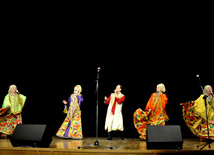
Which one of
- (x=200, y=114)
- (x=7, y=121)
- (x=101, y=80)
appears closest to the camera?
(x=200, y=114)

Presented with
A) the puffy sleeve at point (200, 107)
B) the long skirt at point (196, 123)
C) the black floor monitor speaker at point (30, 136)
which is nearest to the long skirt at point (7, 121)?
the black floor monitor speaker at point (30, 136)

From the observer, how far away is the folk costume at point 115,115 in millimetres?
5820

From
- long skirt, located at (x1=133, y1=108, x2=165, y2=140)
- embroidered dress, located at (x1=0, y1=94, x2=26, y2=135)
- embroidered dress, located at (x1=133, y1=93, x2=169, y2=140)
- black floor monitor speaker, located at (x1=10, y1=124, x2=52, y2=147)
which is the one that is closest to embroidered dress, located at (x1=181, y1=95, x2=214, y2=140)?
embroidered dress, located at (x1=133, y1=93, x2=169, y2=140)

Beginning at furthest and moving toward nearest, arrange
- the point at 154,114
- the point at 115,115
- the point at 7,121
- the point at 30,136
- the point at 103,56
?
1. the point at 103,56
2. the point at 7,121
3. the point at 115,115
4. the point at 154,114
5. the point at 30,136

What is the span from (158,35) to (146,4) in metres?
0.90

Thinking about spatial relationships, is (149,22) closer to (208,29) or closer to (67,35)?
(208,29)

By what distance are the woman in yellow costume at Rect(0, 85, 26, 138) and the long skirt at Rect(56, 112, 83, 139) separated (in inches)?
49.4

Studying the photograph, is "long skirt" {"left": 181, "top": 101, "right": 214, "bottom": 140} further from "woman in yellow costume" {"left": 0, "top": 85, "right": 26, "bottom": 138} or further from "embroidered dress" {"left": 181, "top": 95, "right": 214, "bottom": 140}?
"woman in yellow costume" {"left": 0, "top": 85, "right": 26, "bottom": 138}

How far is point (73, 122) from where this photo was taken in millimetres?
5957

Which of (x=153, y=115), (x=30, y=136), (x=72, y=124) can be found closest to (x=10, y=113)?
(x=72, y=124)

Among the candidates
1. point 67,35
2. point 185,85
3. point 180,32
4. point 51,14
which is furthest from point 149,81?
point 51,14

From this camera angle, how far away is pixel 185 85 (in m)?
6.18

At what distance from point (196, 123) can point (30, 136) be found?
153 inches

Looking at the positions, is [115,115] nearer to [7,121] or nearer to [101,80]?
[101,80]
